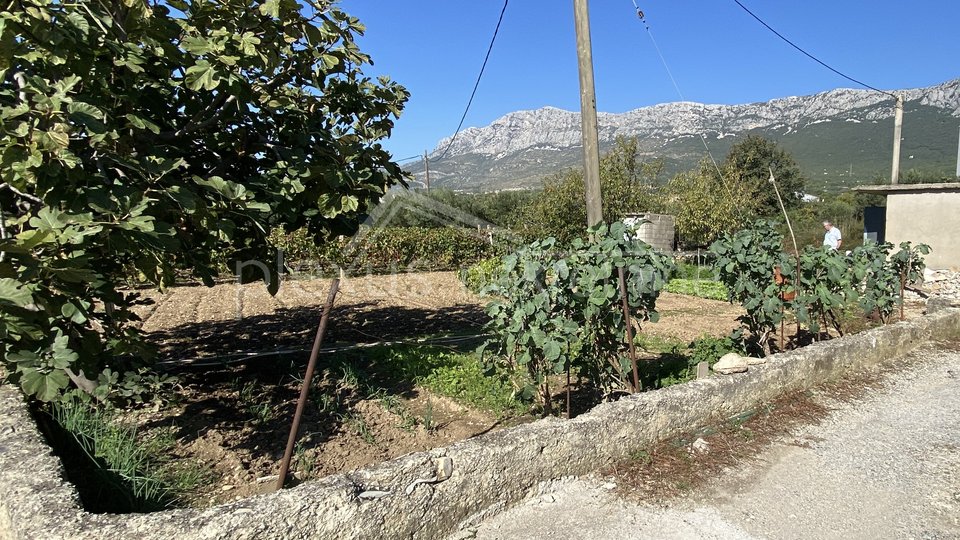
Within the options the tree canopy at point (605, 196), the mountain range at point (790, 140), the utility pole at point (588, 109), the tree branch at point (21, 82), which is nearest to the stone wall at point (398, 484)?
the tree branch at point (21, 82)

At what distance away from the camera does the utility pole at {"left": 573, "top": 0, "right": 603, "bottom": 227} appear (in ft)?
19.9

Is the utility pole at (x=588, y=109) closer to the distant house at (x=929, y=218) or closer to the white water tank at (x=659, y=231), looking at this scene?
the white water tank at (x=659, y=231)

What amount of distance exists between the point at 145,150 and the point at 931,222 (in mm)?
15566

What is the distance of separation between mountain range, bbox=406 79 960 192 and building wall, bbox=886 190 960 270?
26819 millimetres

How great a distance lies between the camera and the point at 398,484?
239cm

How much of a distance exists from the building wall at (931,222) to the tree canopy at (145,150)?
1341 centimetres

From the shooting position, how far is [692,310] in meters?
9.84

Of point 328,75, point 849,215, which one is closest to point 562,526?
point 328,75

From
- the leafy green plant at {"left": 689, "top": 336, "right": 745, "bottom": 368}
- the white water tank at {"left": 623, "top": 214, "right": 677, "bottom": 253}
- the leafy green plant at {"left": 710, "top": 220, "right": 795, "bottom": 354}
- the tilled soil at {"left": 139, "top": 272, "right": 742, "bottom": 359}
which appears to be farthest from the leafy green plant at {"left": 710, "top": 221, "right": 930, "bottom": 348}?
the white water tank at {"left": 623, "top": 214, "right": 677, "bottom": 253}

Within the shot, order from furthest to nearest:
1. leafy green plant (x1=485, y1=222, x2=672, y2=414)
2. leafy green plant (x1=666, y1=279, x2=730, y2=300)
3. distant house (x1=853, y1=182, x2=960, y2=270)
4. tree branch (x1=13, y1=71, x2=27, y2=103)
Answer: distant house (x1=853, y1=182, x2=960, y2=270) → leafy green plant (x1=666, y1=279, x2=730, y2=300) → leafy green plant (x1=485, y1=222, x2=672, y2=414) → tree branch (x1=13, y1=71, x2=27, y2=103)

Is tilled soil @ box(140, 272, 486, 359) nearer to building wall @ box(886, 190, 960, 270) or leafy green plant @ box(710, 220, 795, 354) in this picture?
leafy green plant @ box(710, 220, 795, 354)

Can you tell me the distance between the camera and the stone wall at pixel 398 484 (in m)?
1.97

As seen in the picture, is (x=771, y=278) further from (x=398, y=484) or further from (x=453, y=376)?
(x=398, y=484)

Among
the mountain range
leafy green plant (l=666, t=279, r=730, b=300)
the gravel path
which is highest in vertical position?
the mountain range
